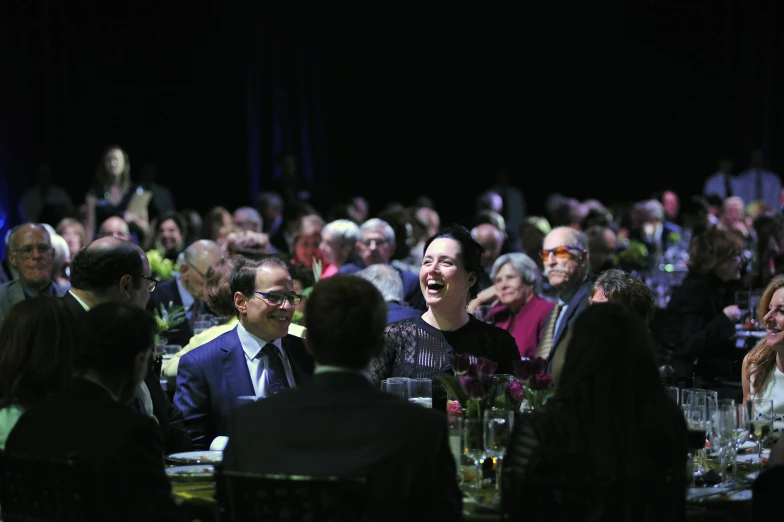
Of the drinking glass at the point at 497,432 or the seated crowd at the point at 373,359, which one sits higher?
the seated crowd at the point at 373,359

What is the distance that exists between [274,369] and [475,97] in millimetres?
16667

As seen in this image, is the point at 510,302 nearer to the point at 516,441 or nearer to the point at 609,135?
the point at 516,441

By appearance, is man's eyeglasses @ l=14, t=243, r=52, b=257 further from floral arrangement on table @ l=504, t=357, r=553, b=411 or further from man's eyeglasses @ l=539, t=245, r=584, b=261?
floral arrangement on table @ l=504, t=357, r=553, b=411

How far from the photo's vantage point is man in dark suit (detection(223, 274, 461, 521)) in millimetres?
2869

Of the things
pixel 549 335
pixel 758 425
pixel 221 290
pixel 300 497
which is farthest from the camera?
pixel 549 335

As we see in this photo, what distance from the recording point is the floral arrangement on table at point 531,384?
12.3ft

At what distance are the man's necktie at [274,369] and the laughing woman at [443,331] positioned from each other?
43cm

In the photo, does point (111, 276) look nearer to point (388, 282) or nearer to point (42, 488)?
point (42, 488)

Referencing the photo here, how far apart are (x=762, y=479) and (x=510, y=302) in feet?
14.3

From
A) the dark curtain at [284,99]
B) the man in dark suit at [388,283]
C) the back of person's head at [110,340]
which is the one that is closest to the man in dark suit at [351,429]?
the back of person's head at [110,340]

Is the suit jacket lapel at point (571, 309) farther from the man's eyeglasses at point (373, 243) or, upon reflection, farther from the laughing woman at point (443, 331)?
the man's eyeglasses at point (373, 243)

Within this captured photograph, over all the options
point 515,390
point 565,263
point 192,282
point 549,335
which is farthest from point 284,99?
point 515,390

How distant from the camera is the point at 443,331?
4.99m

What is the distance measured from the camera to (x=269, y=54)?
58.6 ft
